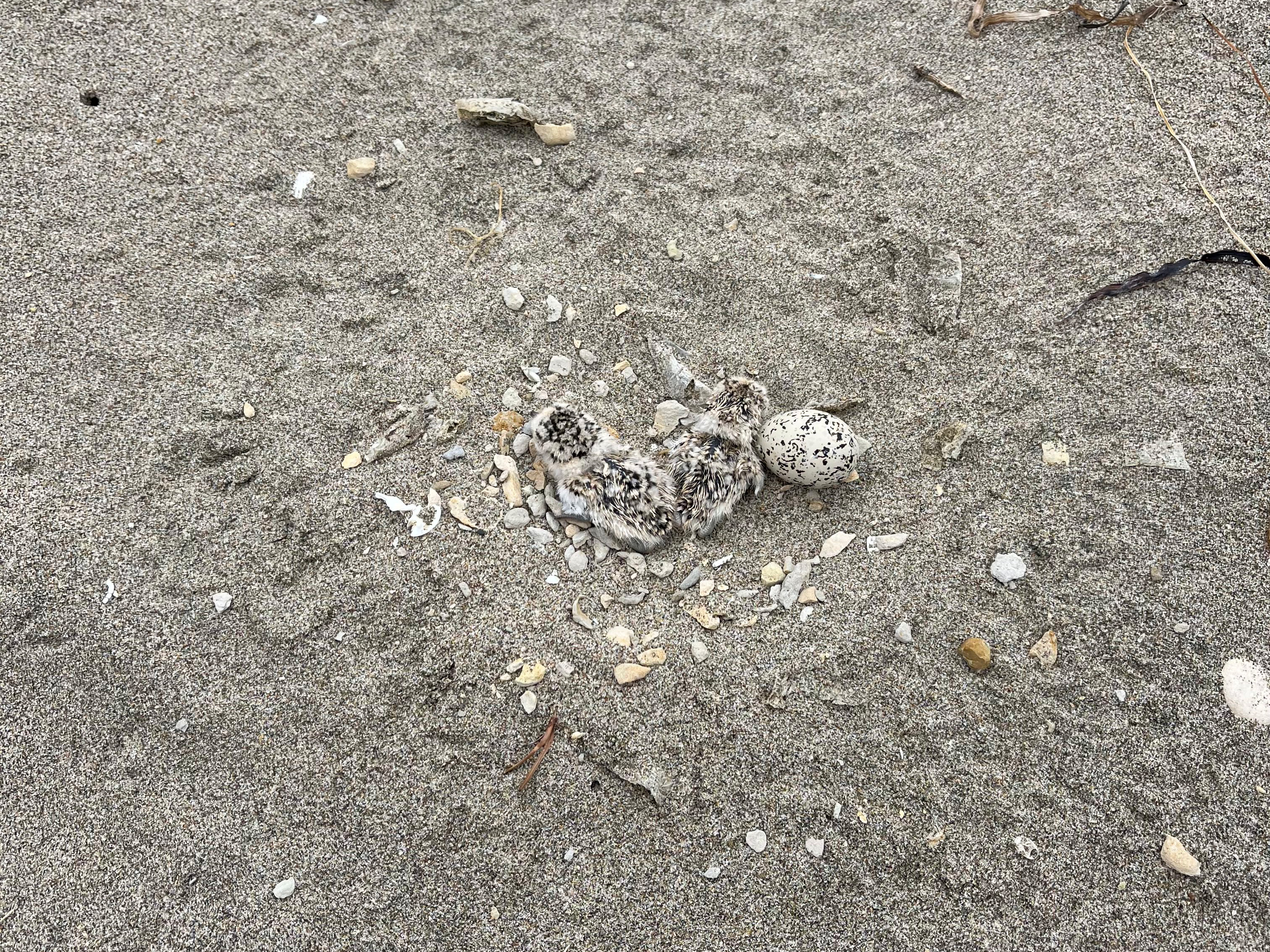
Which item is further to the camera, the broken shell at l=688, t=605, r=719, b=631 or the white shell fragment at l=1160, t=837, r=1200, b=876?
the broken shell at l=688, t=605, r=719, b=631

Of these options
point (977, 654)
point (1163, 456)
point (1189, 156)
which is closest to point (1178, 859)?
point (977, 654)

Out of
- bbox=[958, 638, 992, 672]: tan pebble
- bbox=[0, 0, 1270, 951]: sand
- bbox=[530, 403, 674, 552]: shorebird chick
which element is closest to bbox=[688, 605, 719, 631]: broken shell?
bbox=[0, 0, 1270, 951]: sand

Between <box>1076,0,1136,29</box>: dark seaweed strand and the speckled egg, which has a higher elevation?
<box>1076,0,1136,29</box>: dark seaweed strand

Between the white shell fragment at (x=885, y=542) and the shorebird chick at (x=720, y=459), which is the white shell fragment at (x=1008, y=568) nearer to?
the white shell fragment at (x=885, y=542)

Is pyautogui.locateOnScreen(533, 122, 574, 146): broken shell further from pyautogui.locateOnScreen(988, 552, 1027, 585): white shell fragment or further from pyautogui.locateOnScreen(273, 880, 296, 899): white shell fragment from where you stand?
pyautogui.locateOnScreen(273, 880, 296, 899): white shell fragment

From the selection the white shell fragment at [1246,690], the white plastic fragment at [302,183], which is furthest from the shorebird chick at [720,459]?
the white plastic fragment at [302,183]

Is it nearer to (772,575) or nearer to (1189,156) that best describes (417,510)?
(772,575)
